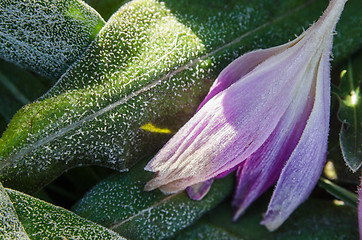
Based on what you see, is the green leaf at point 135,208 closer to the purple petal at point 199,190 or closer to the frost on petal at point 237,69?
the purple petal at point 199,190

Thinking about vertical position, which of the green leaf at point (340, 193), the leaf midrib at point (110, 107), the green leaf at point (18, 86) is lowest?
the green leaf at point (340, 193)

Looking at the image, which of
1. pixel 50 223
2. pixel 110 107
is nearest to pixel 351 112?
pixel 110 107

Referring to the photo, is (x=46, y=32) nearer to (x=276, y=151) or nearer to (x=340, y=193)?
(x=276, y=151)

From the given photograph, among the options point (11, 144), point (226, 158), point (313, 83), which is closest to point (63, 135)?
point (11, 144)

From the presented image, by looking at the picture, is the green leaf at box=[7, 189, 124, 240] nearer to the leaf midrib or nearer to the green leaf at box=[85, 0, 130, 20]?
the leaf midrib

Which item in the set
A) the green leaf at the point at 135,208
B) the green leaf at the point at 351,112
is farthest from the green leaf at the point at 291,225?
the green leaf at the point at 351,112

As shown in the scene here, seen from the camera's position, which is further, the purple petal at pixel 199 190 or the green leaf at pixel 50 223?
the purple petal at pixel 199 190

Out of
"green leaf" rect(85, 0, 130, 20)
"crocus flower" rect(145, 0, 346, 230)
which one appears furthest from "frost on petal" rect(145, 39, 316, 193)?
"green leaf" rect(85, 0, 130, 20)
